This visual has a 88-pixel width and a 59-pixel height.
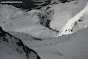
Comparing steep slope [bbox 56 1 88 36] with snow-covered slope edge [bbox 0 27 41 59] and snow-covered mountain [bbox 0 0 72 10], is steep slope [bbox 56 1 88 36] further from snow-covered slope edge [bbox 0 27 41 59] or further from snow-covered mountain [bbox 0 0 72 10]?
snow-covered mountain [bbox 0 0 72 10]

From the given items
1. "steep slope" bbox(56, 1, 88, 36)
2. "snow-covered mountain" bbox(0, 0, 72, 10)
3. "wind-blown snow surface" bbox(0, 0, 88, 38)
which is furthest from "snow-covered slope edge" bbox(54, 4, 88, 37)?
"snow-covered mountain" bbox(0, 0, 72, 10)

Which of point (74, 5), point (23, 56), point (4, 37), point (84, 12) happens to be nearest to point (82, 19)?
point (84, 12)

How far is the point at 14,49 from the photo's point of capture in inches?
44.8

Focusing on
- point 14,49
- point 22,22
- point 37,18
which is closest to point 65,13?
point 37,18

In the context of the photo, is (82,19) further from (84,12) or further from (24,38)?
(24,38)

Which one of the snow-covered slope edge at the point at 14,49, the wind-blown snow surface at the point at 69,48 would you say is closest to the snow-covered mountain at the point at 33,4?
the snow-covered slope edge at the point at 14,49

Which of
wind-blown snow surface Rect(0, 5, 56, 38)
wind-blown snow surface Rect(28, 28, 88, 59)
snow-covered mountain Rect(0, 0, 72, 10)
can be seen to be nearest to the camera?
wind-blown snow surface Rect(28, 28, 88, 59)

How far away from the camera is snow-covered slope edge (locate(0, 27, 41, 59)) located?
1.06 metres

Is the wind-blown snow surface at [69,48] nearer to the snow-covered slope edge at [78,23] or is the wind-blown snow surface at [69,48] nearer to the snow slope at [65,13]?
the snow-covered slope edge at [78,23]

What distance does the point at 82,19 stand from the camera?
1.05 m

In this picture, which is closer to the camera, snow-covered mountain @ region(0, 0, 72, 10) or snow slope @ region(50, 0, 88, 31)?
snow slope @ region(50, 0, 88, 31)

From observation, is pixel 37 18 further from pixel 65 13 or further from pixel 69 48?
pixel 69 48

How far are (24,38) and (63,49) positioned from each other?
307mm

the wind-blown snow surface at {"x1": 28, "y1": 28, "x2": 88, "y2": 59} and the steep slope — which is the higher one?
the steep slope
